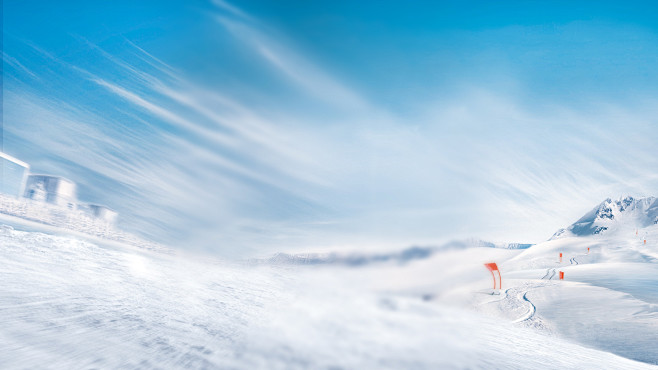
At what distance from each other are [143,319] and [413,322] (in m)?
2.80

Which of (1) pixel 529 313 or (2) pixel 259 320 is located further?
(1) pixel 529 313

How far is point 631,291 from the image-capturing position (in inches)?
291

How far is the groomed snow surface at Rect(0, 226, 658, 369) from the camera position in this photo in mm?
2340

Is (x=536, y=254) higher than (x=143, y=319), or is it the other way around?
(x=536, y=254)

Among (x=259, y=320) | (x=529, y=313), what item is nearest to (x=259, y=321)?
(x=259, y=320)

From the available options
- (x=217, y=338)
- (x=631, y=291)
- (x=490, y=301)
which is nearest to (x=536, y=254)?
(x=631, y=291)

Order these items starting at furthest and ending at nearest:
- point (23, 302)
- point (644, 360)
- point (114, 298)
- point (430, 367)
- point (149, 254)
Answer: point (149, 254), point (644, 360), point (114, 298), point (23, 302), point (430, 367)

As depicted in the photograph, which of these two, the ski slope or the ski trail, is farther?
the ski trail

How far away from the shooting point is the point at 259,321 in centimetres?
339

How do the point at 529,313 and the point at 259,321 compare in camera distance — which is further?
the point at 529,313

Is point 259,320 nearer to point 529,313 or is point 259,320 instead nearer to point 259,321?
point 259,321

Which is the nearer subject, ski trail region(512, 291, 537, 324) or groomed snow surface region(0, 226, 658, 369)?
groomed snow surface region(0, 226, 658, 369)

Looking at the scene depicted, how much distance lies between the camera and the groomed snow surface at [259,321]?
7.68 feet

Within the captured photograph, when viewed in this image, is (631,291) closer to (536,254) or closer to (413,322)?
(413,322)
